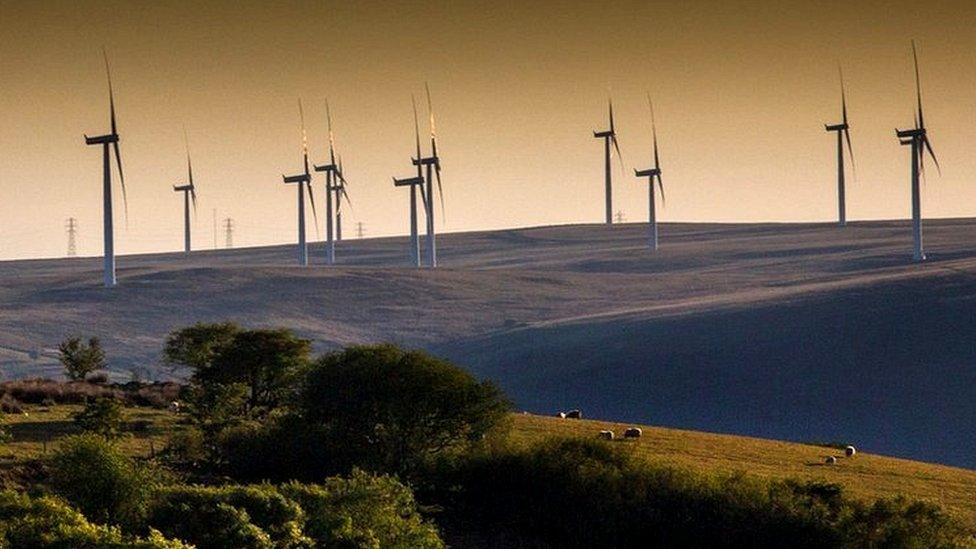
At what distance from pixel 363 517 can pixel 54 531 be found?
952 centimetres

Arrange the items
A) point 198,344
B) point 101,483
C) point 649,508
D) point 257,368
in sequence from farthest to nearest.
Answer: point 198,344, point 257,368, point 649,508, point 101,483

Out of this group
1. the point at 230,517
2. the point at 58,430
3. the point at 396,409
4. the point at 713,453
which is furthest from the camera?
the point at 713,453

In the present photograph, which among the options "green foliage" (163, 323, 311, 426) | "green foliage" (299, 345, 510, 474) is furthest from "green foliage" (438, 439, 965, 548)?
"green foliage" (163, 323, 311, 426)

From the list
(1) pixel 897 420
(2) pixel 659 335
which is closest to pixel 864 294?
(2) pixel 659 335

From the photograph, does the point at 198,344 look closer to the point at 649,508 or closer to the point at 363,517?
the point at 649,508

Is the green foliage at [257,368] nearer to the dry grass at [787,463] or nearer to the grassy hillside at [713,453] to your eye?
the grassy hillside at [713,453]

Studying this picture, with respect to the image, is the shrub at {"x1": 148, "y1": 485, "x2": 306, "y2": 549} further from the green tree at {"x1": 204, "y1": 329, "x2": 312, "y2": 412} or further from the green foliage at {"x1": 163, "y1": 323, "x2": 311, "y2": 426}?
the green tree at {"x1": 204, "y1": 329, "x2": 312, "y2": 412}

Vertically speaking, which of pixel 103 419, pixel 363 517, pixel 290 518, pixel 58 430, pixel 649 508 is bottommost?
pixel 649 508

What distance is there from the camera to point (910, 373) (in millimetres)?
168625

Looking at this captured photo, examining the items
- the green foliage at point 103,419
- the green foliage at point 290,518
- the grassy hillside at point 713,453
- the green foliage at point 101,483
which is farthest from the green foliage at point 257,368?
the green foliage at point 290,518

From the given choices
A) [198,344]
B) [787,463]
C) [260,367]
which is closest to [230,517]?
[787,463]

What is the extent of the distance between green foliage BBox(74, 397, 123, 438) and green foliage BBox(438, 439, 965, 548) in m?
10.5

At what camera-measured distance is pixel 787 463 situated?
3282 inches

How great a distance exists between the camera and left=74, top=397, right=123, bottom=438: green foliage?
73.1 m
